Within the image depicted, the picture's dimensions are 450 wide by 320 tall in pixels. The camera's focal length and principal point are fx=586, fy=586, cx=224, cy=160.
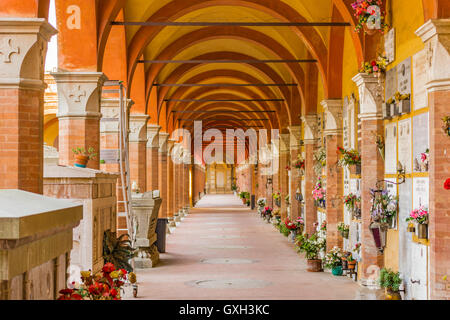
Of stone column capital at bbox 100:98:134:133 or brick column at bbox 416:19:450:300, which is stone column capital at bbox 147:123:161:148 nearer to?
stone column capital at bbox 100:98:134:133

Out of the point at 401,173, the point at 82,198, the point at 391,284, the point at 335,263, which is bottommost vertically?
the point at 335,263

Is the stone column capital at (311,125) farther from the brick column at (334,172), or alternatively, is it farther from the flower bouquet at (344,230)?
the flower bouquet at (344,230)

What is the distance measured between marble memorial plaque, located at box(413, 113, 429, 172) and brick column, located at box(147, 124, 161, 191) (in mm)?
14188

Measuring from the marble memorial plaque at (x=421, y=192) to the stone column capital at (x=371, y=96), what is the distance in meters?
2.13

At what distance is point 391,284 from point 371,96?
3.30 m

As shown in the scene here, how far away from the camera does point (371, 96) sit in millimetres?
10438

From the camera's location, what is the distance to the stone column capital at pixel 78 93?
10.8m

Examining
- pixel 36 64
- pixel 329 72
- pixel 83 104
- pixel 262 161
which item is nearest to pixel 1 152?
pixel 36 64

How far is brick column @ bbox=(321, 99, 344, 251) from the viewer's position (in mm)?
13906

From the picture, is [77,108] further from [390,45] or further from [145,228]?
[390,45]

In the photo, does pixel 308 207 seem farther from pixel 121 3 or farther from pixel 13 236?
pixel 13 236

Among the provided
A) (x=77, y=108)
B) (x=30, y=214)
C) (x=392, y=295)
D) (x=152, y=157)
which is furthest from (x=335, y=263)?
(x=152, y=157)
